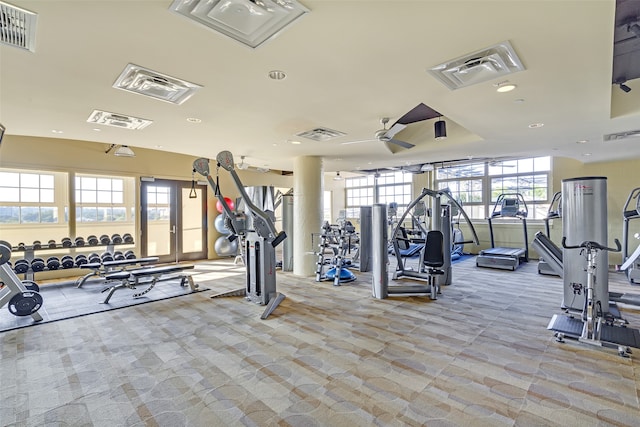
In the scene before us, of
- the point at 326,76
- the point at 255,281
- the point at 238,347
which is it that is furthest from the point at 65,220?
the point at 326,76

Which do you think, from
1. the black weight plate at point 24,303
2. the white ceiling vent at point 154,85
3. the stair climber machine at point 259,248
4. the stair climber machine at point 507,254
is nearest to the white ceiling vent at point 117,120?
the white ceiling vent at point 154,85

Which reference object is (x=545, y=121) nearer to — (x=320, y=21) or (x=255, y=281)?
(x=320, y=21)

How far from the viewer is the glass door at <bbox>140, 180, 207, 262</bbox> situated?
26.2 feet

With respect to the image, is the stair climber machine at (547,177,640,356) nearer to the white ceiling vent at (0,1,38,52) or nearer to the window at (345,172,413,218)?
the white ceiling vent at (0,1,38,52)

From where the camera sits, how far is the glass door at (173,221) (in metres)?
8.00

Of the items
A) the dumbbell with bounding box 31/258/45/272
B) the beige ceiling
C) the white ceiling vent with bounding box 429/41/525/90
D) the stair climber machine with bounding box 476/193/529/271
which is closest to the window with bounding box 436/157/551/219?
the stair climber machine with bounding box 476/193/529/271

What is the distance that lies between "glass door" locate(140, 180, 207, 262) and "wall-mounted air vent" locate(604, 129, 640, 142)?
8.45 meters

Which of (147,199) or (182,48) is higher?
(182,48)

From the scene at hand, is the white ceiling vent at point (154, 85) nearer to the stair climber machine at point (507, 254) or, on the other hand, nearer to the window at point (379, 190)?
the stair climber machine at point (507, 254)

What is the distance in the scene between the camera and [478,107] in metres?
3.87

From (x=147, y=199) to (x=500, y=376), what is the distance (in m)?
8.20

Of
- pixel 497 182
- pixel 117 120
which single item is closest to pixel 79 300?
pixel 117 120

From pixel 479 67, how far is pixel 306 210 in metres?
4.55

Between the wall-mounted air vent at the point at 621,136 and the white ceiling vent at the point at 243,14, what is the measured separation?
19.2 ft
